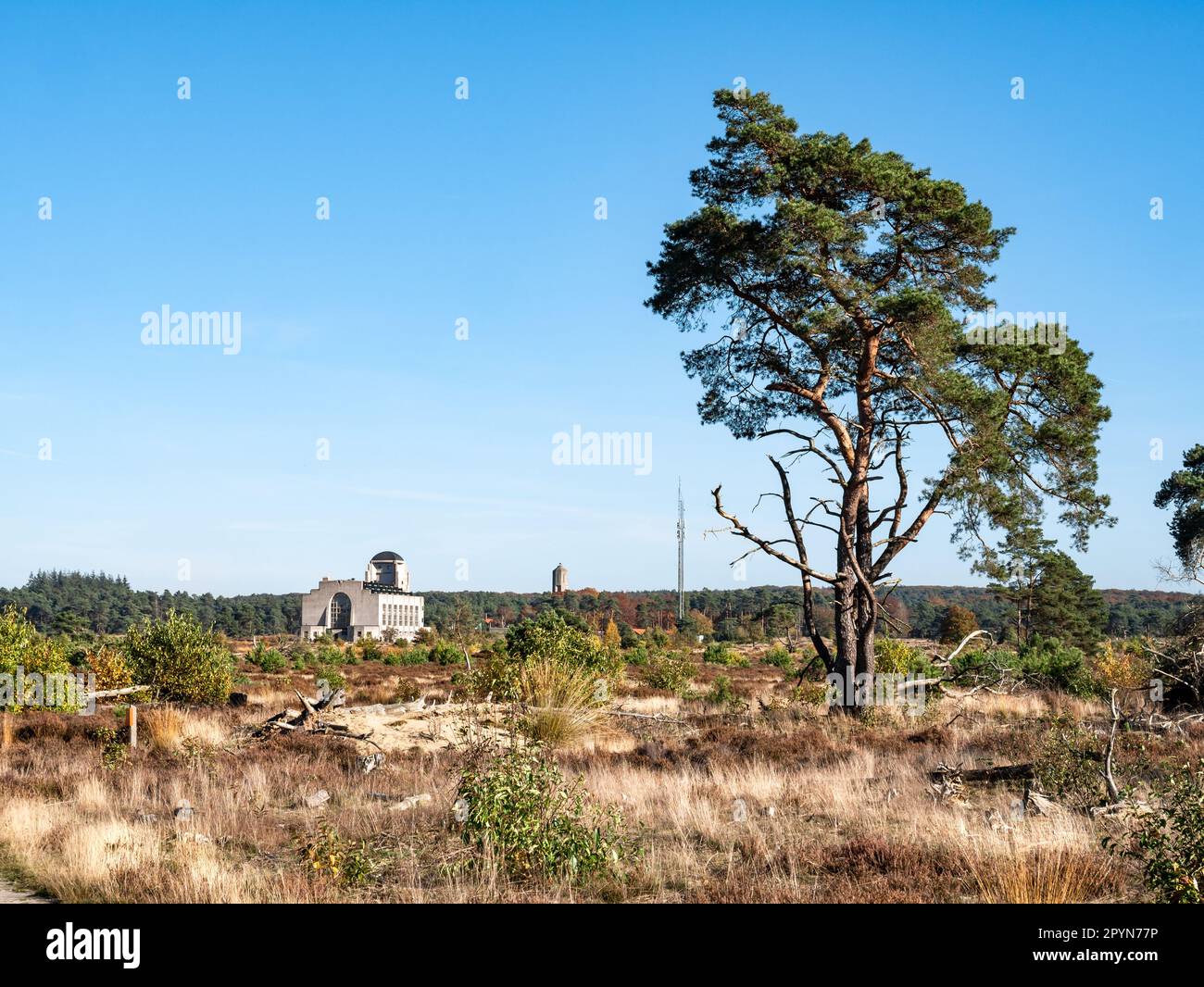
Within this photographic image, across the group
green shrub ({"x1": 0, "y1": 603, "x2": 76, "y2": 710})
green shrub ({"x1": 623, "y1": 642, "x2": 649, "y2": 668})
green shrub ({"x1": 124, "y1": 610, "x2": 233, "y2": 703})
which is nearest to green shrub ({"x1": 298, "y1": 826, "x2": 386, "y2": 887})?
green shrub ({"x1": 0, "y1": 603, "x2": 76, "y2": 710})

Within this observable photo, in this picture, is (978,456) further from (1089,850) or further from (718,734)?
(1089,850)

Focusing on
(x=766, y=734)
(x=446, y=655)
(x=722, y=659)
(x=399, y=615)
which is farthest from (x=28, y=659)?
(x=399, y=615)

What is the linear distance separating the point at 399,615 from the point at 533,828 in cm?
10434

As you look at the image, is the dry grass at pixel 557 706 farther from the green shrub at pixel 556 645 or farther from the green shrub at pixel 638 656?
the green shrub at pixel 638 656

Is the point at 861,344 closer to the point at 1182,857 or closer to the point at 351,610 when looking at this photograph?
the point at 1182,857

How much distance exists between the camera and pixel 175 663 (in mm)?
22125

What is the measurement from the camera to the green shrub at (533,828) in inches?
298

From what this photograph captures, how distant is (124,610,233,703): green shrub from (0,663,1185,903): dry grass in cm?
293

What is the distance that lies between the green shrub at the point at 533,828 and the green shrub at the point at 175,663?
15.9 metres

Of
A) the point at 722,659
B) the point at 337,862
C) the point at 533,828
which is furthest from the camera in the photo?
the point at 722,659

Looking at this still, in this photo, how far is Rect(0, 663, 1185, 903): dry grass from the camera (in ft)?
23.3

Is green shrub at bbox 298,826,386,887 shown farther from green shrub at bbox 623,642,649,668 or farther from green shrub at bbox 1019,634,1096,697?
green shrub at bbox 623,642,649,668

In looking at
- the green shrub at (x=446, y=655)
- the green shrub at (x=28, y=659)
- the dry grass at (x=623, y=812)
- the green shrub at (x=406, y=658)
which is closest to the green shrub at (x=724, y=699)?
the dry grass at (x=623, y=812)
